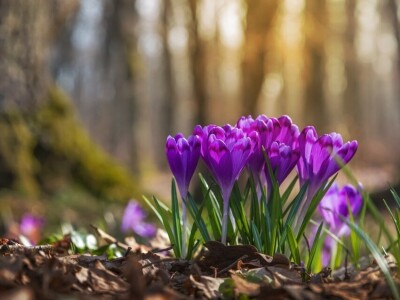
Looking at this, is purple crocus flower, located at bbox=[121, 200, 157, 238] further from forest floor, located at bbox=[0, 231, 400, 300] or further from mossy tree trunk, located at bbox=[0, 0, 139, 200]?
mossy tree trunk, located at bbox=[0, 0, 139, 200]

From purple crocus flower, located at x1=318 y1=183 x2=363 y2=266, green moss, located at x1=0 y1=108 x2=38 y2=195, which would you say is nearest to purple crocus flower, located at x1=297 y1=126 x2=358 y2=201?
purple crocus flower, located at x1=318 y1=183 x2=363 y2=266

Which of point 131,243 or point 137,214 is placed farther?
point 137,214

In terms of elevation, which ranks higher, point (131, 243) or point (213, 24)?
point (213, 24)

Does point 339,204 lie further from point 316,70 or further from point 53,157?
point 316,70

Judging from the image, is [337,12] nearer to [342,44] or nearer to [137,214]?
[342,44]

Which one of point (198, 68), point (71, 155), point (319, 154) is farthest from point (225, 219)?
point (198, 68)

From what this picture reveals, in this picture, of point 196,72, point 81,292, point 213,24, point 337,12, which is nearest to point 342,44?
point 337,12

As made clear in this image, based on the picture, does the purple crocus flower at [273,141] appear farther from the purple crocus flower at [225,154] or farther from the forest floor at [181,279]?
the forest floor at [181,279]
